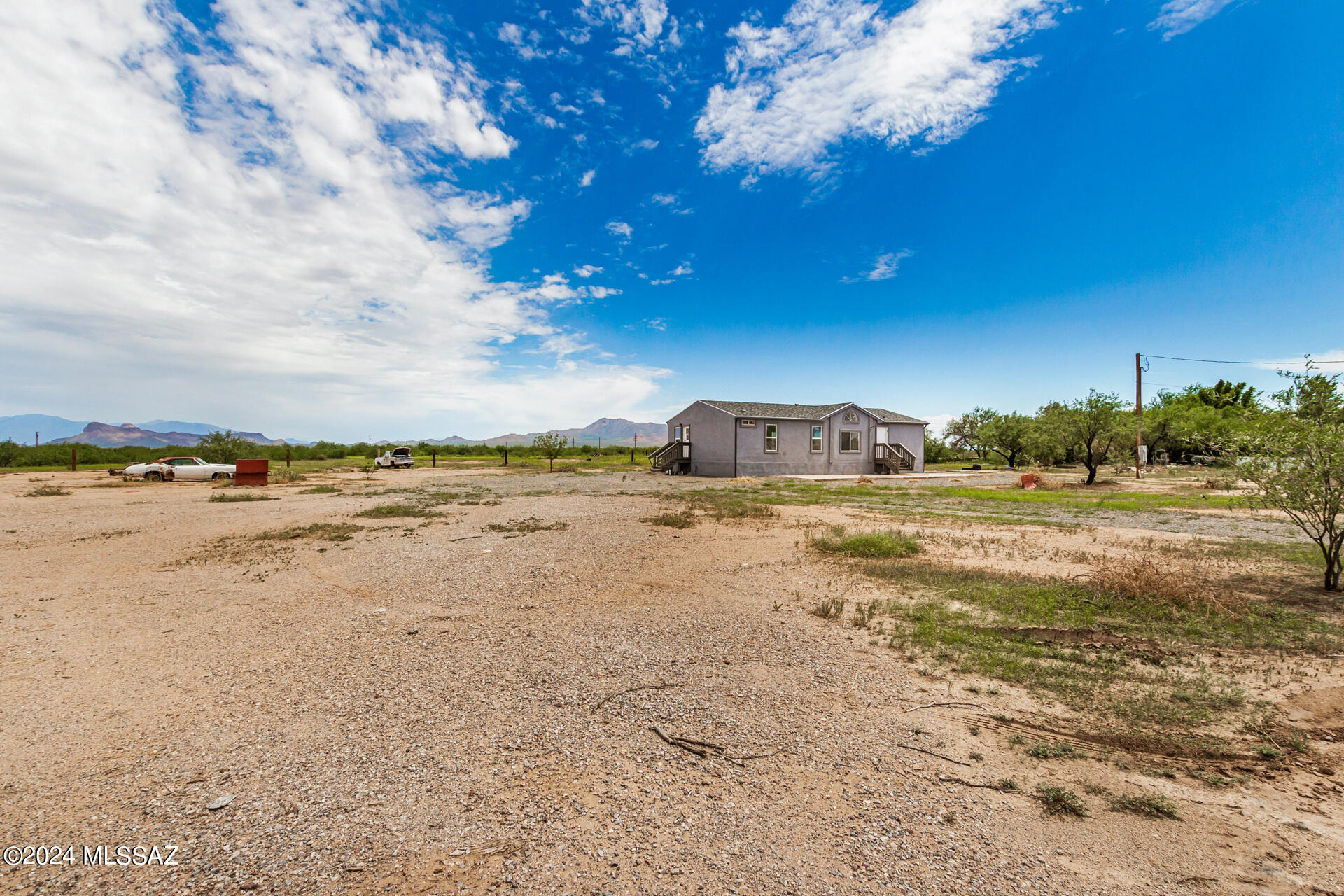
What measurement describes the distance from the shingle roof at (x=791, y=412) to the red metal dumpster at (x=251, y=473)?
84.0 feet

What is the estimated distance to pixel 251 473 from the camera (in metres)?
26.5

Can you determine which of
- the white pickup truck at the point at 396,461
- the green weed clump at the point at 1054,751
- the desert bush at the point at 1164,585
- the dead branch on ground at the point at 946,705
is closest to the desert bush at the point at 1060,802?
the green weed clump at the point at 1054,751

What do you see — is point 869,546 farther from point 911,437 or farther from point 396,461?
point 396,461

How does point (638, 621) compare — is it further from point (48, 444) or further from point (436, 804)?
point (48, 444)

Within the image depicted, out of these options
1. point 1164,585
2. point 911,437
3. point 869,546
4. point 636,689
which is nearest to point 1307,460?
point 1164,585

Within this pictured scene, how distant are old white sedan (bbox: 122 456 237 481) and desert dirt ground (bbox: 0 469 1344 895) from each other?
85.1 feet

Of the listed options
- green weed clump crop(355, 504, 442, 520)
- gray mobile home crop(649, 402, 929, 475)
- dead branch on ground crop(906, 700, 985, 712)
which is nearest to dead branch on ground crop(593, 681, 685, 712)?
dead branch on ground crop(906, 700, 985, 712)

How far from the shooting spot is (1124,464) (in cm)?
4100

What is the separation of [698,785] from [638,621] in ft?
10.7

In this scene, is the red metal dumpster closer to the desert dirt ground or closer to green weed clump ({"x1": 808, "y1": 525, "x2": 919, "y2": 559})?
the desert dirt ground

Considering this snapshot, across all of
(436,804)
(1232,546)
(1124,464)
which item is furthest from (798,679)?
(1124,464)

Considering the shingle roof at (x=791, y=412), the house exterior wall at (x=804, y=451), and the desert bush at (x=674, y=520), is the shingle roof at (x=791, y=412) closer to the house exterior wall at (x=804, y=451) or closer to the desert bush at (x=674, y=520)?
the house exterior wall at (x=804, y=451)

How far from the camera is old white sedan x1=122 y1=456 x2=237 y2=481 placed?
93.8ft

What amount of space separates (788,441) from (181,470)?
3566cm
